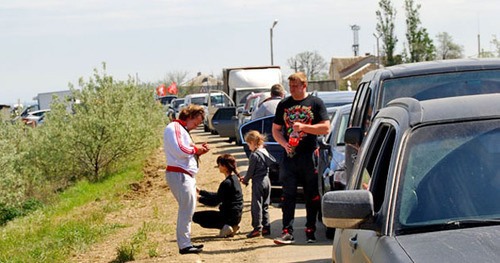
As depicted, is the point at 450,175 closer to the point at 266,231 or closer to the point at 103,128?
the point at 266,231

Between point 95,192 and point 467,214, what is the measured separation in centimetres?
1818

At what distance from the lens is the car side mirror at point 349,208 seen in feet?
12.6

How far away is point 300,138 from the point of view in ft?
31.1

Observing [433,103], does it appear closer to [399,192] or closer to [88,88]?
[399,192]

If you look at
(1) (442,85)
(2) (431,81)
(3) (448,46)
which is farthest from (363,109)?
(3) (448,46)

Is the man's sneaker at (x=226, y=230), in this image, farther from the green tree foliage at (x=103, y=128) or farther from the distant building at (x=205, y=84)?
the distant building at (x=205, y=84)

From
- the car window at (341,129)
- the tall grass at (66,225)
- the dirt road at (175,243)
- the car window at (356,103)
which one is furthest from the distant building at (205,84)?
the car window at (356,103)

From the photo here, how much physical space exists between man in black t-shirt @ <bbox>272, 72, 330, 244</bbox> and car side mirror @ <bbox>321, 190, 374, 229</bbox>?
5400 millimetres

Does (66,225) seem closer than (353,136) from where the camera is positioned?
No

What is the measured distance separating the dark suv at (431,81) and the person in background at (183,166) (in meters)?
2.31

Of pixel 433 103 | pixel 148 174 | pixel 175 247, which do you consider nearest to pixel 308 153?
pixel 175 247

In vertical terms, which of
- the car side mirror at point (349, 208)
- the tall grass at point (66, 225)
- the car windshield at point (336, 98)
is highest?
the car windshield at point (336, 98)

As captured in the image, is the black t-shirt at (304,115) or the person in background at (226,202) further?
the person in background at (226,202)

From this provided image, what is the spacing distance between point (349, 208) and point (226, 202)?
704cm
